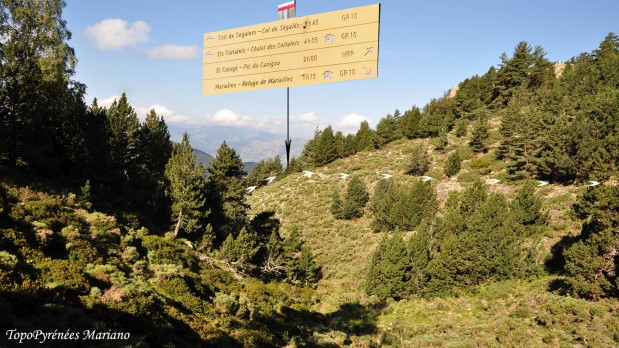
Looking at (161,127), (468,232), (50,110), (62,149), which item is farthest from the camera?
(161,127)

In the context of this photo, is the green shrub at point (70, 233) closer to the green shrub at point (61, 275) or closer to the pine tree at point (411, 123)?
the green shrub at point (61, 275)

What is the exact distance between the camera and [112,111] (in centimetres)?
3088

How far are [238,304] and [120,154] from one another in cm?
1894

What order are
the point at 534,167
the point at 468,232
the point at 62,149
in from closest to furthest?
the point at 62,149
the point at 468,232
the point at 534,167

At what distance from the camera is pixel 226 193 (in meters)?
37.1

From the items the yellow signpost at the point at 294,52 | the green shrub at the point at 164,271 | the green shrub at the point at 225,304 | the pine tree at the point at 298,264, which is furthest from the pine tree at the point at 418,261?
the yellow signpost at the point at 294,52

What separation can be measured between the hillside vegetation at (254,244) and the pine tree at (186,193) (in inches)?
7.4

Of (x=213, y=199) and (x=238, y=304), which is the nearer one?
(x=238, y=304)

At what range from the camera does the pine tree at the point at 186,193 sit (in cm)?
3034

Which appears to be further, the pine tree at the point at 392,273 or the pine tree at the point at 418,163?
the pine tree at the point at 418,163

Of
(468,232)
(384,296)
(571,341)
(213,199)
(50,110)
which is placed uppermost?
(50,110)

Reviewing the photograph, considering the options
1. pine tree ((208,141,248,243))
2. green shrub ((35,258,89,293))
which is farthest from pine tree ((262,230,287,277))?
green shrub ((35,258,89,293))

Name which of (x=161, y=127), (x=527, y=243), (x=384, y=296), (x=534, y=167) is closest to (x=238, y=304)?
(x=384, y=296)

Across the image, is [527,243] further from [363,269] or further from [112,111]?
[112,111]
